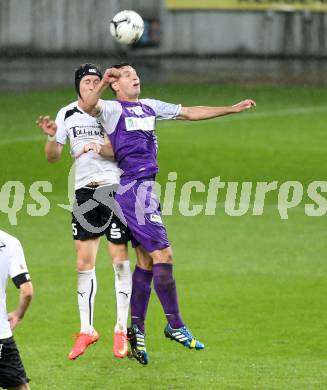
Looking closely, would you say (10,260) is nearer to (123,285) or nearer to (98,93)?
(98,93)

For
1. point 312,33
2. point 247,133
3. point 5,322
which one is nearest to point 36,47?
point 312,33

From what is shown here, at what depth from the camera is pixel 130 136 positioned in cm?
1231

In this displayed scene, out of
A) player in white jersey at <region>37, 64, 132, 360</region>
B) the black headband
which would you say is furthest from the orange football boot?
the black headband

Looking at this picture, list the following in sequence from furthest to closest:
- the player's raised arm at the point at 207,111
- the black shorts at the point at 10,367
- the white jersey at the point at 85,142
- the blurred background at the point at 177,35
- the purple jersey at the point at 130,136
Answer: the blurred background at the point at 177,35 < the white jersey at the point at 85,142 < the player's raised arm at the point at 207,111 < the purple jersey at the point at 130,136 < the black shorts at the point at 10,367

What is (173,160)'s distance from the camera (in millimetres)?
24281

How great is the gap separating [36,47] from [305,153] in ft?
57.0

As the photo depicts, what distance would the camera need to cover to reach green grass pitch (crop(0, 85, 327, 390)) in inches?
481

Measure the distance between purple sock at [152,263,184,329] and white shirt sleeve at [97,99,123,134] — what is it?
4.41 feet

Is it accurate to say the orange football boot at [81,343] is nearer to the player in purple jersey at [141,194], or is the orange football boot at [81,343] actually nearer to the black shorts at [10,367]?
the player in purple jersey at [141,194]

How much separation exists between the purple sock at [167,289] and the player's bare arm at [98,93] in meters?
1.53

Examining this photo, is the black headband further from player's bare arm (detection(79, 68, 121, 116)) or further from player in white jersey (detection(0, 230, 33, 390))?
player in white jersey (detection(0, 230, 33, 390))

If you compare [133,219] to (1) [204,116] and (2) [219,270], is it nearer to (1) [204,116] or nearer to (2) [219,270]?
(1) [204,116]

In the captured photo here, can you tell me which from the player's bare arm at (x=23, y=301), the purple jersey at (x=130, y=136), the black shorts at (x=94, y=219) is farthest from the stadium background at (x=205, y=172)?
the player's bare arm at (x=23, y=301)

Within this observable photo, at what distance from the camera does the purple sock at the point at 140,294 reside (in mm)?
12477
